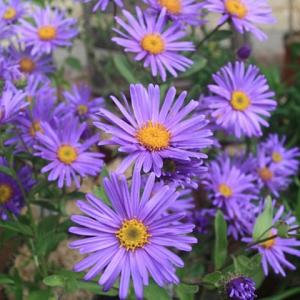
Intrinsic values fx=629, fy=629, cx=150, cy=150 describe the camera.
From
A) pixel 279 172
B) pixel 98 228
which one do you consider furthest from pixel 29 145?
pixel 279 172

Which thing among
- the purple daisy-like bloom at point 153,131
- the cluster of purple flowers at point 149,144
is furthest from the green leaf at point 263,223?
the purple daisy-like bloom at point 153,131

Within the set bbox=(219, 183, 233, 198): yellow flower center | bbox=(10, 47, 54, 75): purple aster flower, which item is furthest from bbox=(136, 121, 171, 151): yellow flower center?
bbox=(10, 47, 54, 75): purple aster flower

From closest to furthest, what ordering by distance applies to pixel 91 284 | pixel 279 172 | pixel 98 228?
pixel 98 228, pixel 91 284, pixel 279 172

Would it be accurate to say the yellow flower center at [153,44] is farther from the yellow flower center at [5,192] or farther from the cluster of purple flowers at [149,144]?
the yellow flower center at [5,192]

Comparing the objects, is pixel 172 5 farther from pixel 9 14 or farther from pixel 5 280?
pixel 5 280

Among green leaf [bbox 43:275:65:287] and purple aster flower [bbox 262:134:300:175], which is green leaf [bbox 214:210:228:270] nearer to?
green leaf [bbox 43:275:65:287]

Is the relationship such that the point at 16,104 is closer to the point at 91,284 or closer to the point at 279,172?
the point at 91,284
